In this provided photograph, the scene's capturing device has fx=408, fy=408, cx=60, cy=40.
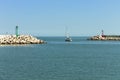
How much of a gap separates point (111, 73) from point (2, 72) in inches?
492

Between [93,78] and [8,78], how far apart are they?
8.84m

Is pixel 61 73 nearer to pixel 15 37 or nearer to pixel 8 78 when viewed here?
pixel 8 78

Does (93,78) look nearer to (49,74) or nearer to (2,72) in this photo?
(49,74)

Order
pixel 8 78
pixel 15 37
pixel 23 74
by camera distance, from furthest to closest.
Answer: pixel 15 37
pixel 23 74
pixel 8 78

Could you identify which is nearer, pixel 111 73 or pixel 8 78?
pixel 8 78

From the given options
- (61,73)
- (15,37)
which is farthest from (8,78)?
(15,37)

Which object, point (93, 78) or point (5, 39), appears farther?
point (5, 39)

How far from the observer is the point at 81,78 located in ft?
139

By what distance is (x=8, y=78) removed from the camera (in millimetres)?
42281

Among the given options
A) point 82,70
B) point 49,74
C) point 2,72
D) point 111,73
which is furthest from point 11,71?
point 111,73

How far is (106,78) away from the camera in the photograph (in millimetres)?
42719

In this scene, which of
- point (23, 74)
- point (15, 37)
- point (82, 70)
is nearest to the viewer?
point (23, 74)

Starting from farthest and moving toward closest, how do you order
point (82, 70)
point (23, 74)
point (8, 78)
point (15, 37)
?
point (15, 37) → point (82, 70) → point (23, 74) → point (8, 78)

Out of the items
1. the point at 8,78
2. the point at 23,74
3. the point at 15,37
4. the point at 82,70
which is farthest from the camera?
the point at 15,37
